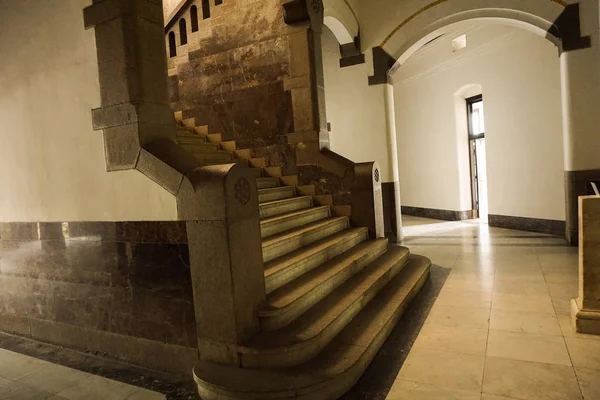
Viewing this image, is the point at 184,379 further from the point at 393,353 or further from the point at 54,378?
the point at 393,353

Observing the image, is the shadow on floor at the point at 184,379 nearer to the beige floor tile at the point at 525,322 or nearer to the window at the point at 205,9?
the beige floor tile at the point at 525,322

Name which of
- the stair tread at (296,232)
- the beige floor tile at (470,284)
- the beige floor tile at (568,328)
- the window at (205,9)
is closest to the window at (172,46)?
the window at (205,9)

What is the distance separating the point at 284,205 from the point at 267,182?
693 millimetres

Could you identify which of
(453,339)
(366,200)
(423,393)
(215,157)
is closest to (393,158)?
(366,200)

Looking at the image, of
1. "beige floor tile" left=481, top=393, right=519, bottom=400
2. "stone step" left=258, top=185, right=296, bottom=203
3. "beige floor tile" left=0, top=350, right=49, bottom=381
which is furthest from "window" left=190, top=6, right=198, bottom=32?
"beige floor tile" left=481, top=393, right=519, bottom=400

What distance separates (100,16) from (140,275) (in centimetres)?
203

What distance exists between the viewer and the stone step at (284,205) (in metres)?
4.33

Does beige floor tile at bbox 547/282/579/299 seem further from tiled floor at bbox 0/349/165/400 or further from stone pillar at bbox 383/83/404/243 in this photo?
tiled floor at bbox 0/349/165/400

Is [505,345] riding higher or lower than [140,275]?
lower

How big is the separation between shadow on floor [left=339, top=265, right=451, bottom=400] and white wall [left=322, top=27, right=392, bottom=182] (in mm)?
3370

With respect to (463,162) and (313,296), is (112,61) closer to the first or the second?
(313,296)

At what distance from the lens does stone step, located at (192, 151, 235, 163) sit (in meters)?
4.99

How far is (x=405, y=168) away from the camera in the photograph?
10.7m

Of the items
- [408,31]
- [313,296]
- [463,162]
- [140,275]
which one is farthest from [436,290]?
[463,162]
